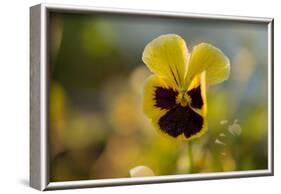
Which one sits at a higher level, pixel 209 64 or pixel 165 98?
pixel 209 64

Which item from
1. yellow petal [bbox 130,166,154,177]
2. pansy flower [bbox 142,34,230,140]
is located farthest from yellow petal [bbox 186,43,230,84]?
yellow petal [bbox 130,166,154,177]

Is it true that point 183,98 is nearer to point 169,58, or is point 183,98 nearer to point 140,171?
point 169,58

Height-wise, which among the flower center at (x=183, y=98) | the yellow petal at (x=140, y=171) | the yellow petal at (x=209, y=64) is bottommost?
the yellow petal at (x=140, y=171)

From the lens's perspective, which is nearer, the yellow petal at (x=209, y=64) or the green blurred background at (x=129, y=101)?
the green blurred background at (x=129, y=101)

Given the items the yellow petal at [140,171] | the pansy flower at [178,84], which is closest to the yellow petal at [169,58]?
the pansy flower at [178,84]

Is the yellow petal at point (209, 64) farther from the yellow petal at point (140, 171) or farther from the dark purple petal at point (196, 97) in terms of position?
the yellow petal at point (140, 171)

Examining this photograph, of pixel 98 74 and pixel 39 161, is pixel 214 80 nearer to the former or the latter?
pixel 98 74

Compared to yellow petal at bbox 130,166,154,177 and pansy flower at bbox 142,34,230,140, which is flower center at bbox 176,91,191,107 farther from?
yellow petal at bbox 130,166,154,177

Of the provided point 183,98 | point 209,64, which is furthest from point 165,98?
point 209,64
